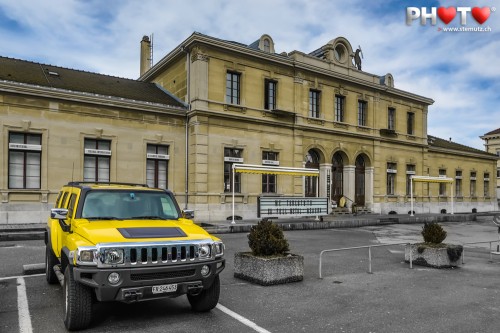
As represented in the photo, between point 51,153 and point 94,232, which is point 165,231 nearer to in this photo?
point 94,232

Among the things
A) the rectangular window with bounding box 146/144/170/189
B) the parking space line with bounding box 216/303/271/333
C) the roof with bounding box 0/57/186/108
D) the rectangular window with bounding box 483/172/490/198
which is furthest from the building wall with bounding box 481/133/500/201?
the parking space line with bounding box 216/303/271/333

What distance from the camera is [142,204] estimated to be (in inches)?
274

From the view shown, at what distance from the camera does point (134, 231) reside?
19.2 feet

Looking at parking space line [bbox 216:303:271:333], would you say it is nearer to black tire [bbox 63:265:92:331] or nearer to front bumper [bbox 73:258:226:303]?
Answer: front bumper [bbox 73:258:226:303]

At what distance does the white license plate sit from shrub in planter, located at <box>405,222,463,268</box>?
7.68m

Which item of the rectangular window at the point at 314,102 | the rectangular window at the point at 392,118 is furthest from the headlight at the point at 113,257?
the rectangular window at the point at 392,118

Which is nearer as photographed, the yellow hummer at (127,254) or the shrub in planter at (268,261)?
the yellow hummer at (127,254)

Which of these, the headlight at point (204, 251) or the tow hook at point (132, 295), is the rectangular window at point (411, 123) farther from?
the tow hook at point (132, 295)

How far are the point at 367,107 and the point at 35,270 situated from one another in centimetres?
2843

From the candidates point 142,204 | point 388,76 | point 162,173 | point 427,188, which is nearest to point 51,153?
point 162,173

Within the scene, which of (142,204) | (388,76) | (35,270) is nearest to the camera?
(142,204)

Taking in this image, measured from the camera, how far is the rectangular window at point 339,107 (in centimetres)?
3089

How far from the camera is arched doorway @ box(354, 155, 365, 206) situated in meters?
32.3

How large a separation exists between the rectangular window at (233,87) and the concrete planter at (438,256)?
1657 centimetres
